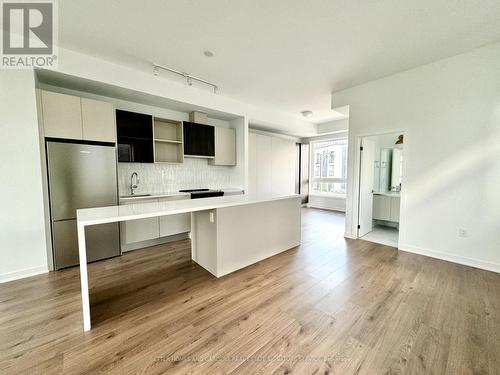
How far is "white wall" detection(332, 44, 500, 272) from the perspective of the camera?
8.71ft

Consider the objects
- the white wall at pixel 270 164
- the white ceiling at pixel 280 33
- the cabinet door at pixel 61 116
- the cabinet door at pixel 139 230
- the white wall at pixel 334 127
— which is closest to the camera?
the white ceiling at pixel 280 33

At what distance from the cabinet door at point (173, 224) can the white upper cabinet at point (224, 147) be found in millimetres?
1464

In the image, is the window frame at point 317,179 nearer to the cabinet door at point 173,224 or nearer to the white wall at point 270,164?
the white wall at point 270,164

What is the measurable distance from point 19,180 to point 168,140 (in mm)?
2092

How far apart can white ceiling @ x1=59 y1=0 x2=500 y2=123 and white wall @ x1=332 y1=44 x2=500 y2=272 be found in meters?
0.27

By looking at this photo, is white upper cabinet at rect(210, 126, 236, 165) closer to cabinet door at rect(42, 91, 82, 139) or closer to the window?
cabinet door at rect(42, 91, 82, 139)

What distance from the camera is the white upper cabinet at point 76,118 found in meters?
2.59

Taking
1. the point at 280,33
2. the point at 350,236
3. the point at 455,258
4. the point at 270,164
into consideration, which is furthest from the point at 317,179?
the point at 280,33

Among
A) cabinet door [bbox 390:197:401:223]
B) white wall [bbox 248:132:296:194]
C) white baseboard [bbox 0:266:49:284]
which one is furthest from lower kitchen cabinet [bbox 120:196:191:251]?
cabinet door [bbox 390:197:401:223]

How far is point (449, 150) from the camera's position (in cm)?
292

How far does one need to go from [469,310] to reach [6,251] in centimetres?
499

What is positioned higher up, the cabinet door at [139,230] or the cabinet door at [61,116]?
the cabinet door at [61,116]

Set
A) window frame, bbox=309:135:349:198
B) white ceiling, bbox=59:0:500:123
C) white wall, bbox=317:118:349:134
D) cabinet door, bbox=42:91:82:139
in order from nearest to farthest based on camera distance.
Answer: white ceiling, bbox=59:0:500:123 → cabinet door, bbox=42:91:82:139 → white wall, bbox=317:118:349:134 → window frame, bbox=309:135:349:198

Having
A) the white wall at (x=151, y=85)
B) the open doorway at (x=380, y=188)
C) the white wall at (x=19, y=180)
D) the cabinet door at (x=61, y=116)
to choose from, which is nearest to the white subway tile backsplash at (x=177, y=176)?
the cabinet door at (x=61, y=116)
